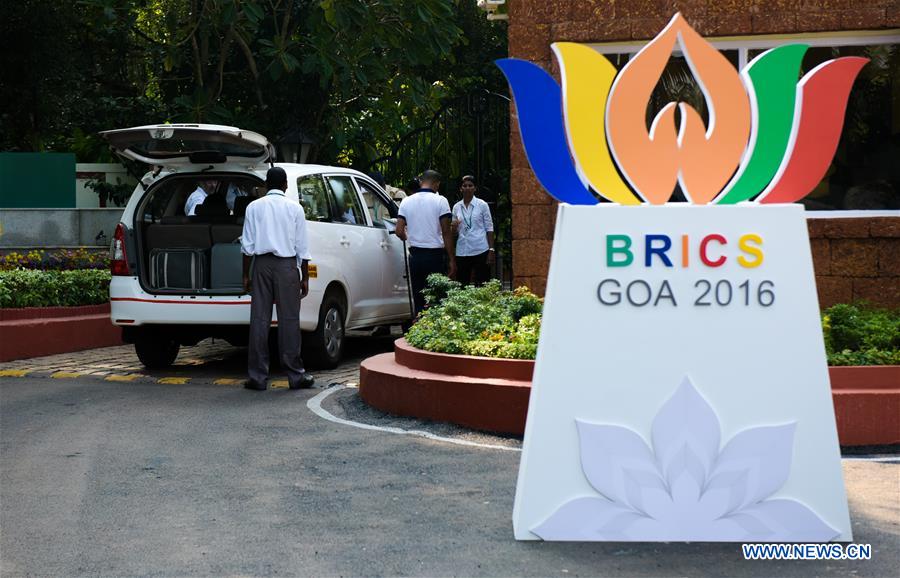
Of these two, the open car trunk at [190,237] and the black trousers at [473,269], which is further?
Answer: the black trousers at [473,269]

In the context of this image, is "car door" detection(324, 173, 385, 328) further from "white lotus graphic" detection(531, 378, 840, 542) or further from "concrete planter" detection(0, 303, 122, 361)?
"white lotus graphic" detection(531, 378, 840, 542)

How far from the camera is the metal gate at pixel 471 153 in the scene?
13383 mm

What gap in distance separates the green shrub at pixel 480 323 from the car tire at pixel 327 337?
35.3 inches

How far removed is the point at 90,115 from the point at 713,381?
16.1 metres

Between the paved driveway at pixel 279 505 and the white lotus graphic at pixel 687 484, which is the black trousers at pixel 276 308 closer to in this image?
the paved driveway at pixel 279 505

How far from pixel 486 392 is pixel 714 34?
4.22m

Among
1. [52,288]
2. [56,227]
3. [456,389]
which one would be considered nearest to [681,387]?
[456,389]

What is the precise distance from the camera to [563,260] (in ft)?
17.4

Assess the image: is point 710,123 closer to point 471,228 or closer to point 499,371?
point 499,371

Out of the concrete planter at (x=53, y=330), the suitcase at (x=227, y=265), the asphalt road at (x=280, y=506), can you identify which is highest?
the suitcase at (x=227, y=265)

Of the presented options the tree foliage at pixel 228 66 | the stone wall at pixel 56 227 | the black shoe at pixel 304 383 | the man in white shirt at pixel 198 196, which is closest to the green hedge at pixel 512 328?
the black shoe at pixel 304 383

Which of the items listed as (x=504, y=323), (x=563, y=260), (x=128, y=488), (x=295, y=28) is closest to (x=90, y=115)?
(x=295, y=28)

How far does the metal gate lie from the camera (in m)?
13.4

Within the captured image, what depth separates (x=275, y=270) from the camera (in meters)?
9.73
